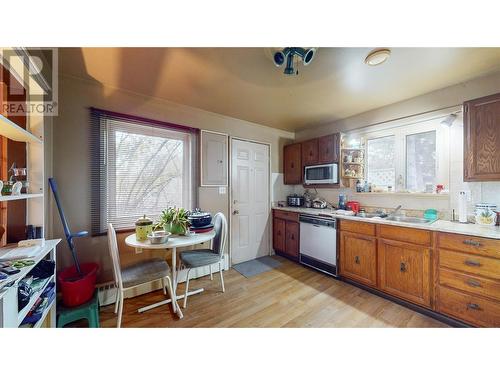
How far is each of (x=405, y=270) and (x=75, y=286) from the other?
3.04 metres

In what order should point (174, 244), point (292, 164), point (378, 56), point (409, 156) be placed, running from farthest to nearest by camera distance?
point (292, 164), point (409, 156), point (174, 244), point (378, 56)

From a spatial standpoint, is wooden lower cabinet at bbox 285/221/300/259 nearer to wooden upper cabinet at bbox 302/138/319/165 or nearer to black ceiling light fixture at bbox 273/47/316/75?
wooden upper cabinet at bbox 302/138/319/165

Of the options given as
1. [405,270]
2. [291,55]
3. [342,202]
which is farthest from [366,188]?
[291,55]

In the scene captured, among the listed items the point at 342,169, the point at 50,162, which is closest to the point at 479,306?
the point at 342,169

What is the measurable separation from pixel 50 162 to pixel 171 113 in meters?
1.29

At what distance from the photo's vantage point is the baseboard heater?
8.27 ft

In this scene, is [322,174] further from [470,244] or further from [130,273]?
[130,273]

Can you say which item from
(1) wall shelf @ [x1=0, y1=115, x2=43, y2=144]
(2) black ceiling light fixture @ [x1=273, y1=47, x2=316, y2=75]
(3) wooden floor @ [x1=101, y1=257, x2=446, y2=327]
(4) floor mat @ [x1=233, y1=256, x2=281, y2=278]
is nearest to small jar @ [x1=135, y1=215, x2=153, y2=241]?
(3) wooden floor @ [x1=101, y1=257, x2=446, y2=327]

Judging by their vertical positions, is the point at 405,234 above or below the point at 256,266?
above

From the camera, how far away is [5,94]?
1118 mm

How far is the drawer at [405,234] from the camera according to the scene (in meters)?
1.76

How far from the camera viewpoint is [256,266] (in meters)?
2.92

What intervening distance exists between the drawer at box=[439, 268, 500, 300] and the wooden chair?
249 cm
